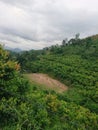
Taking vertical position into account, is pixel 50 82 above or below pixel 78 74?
below

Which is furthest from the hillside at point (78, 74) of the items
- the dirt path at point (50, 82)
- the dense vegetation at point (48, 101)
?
the dirt path at point (50, 82)

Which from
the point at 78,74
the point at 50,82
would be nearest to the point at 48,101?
the point at 50,82

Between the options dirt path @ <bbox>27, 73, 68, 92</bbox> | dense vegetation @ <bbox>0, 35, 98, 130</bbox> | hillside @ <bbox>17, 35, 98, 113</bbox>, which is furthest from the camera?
dirt path @ <bbox>27, 73, 68, 92</bbox>

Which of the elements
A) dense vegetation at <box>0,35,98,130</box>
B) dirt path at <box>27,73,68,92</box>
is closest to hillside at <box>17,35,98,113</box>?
dense vegetation at <box>0,35,98,130</box>

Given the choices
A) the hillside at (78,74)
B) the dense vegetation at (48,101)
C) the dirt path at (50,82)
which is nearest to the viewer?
the dense vegetation at (48,101)

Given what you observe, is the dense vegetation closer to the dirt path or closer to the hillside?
the hillside

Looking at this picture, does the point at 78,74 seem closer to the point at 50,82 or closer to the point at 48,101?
the point at 50,82

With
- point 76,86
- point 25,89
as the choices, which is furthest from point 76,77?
point 25,89

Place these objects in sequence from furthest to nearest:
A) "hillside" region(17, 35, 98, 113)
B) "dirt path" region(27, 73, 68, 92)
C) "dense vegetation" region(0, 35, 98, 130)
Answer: "dirt path" region(27, 73, 68, 92), "hillside" region(17, 35, 98, 113), "dense vegetation" region(0, 35, 98, 130)

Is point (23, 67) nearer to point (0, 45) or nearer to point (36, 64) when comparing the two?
point (36, 64)

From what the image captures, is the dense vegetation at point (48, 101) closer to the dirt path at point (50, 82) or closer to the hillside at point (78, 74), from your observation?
the hillside at point (78, 74)

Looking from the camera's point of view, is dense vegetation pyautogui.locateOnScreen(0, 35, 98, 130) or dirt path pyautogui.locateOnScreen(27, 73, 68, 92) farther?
dirt path pyautogui.locateOnScreen(27, 73, 68, 92)
